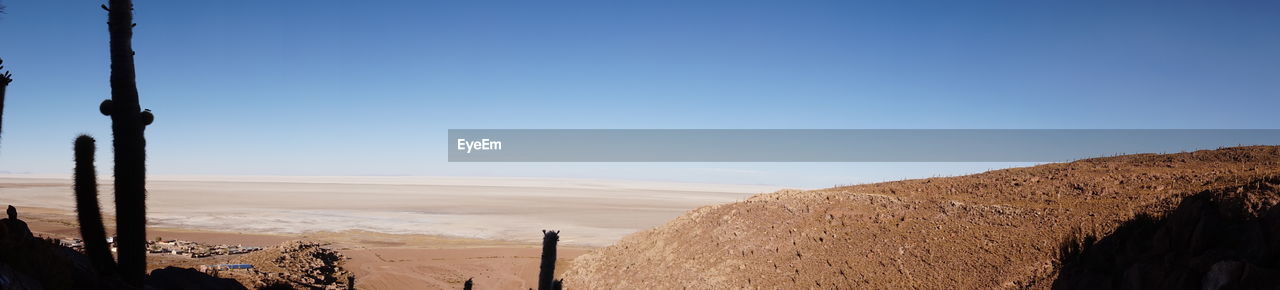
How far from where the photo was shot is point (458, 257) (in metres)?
35.0

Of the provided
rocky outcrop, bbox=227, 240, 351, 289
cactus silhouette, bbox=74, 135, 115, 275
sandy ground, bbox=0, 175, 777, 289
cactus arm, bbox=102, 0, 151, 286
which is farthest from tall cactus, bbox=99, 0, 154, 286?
sandy ground, bbox=0, 175, 777, 289

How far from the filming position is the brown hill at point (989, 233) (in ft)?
31.6

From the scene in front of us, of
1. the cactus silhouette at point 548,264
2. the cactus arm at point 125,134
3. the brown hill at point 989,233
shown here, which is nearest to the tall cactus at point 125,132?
the cactus arm at point 125,134

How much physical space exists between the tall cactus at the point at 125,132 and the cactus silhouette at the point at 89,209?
34 cm

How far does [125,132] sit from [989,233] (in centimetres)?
1915

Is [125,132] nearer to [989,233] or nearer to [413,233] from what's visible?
[989,233]

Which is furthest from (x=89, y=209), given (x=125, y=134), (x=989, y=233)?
(x=989, y=233)

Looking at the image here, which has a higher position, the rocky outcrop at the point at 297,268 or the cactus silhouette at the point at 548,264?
the cactus silhouette at the point at 548,264

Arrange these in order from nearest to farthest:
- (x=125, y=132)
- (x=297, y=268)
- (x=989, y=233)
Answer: (x=125, y=132)
(x=989, y=233)
(x=297, y=268)

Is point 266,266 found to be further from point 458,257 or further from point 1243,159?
point 1243,159

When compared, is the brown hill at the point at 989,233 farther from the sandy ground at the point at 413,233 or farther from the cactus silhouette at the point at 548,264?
the cactus silhouette at the point at 548,264

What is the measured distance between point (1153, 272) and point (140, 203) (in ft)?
52.3

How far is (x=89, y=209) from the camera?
9.88 m

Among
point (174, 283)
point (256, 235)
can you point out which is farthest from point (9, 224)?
point (256, 235)
